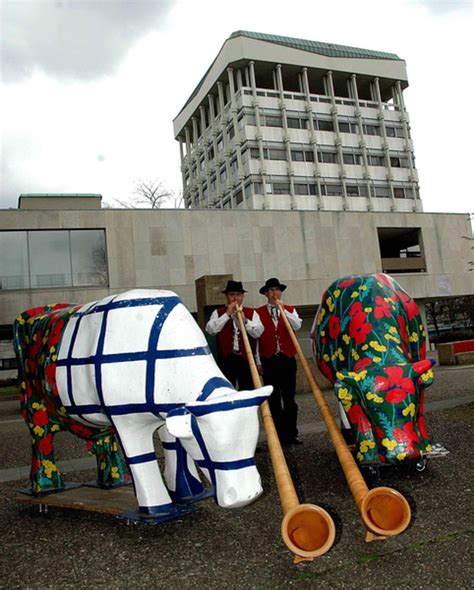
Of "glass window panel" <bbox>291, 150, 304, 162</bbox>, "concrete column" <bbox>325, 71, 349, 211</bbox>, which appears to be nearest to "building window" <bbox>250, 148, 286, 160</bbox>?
"glass window panel" <bbox>291, 150, 304, 162</bbox>

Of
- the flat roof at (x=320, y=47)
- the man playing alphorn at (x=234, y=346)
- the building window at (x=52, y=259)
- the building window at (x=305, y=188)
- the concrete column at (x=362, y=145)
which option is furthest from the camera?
the concrete column at (x=362, y=145)

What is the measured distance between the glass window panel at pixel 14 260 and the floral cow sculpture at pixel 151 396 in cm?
2001

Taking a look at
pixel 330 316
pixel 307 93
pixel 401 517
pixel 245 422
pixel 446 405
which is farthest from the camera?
pixel 307 93

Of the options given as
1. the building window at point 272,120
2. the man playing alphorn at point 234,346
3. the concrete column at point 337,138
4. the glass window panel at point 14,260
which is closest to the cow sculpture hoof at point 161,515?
the man playing alphorn at point 234,346

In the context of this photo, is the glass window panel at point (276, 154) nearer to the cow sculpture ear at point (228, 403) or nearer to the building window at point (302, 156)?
the building window at point (302, 156)

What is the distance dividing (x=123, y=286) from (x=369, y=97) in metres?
45.0

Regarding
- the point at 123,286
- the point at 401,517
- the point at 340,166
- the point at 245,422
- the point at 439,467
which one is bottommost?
the point at 439,467

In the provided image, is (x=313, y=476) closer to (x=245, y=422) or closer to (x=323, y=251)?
(x=245, y=422)

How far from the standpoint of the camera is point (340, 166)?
5331cm

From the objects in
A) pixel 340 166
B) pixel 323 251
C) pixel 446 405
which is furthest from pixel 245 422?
pixel 340 166

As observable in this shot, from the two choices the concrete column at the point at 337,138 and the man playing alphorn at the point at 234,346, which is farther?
the concrete column at the point at 337,138

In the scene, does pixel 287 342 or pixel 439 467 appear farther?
pixel 287 342

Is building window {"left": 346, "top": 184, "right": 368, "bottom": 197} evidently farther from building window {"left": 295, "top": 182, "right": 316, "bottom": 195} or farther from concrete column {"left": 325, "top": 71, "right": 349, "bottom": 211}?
building window {"left": 295, "top": 182, "right": 316, "bottom": 195}

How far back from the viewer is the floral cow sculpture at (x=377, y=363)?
4000mm
